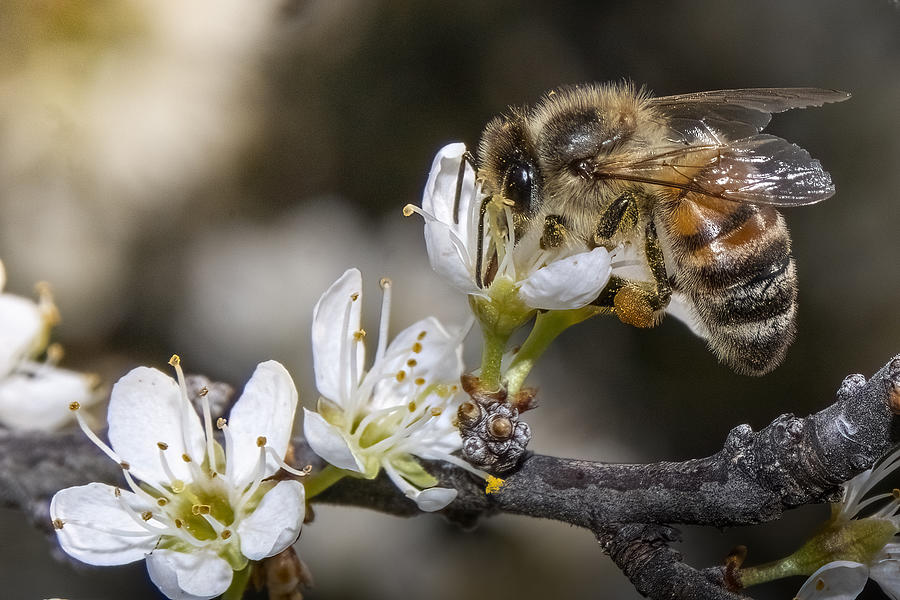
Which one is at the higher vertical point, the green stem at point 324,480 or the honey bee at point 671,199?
the honey bee at point 671,199

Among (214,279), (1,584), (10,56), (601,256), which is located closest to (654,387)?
(214,279)

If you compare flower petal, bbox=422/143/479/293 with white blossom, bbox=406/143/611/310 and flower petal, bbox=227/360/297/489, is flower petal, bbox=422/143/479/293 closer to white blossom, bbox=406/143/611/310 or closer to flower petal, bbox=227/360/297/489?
white blossom, bbox=406/143/611/310

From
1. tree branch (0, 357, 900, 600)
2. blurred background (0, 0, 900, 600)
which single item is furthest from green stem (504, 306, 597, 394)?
blurred background (0, 0, 900, 600)

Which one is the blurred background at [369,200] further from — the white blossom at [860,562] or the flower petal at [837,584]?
the flower petal at [837,584]

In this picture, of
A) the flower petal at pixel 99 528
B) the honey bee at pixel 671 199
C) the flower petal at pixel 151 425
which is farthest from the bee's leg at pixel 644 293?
the flower petal at pixel 99 528

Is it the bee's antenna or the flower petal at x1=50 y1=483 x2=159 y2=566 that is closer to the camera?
A: the flower petal at x1=50 y1=483 x2=159 y2=566
